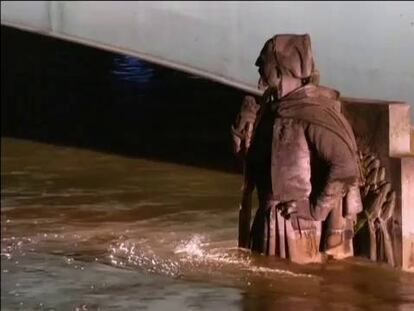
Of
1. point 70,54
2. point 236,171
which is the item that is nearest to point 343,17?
point 236,171

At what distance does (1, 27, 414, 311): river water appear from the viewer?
25.7ft

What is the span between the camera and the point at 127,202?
12719 millimetres

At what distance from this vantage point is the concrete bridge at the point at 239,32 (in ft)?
37.4

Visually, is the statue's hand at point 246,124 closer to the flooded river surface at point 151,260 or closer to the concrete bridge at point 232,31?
the flooded river surface at point 151,260

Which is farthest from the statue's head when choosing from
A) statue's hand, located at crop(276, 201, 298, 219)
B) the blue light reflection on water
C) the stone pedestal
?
the blue light reflection on water

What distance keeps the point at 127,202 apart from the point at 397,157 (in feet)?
16.9

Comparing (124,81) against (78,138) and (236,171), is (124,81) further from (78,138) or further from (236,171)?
(236,171)

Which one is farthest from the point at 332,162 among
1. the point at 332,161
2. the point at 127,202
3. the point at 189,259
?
the point at 127,202

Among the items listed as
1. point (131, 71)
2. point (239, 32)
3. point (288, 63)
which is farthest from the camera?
point (131, 71)

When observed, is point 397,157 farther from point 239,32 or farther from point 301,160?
point 239,32

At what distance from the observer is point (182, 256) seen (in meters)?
9.17

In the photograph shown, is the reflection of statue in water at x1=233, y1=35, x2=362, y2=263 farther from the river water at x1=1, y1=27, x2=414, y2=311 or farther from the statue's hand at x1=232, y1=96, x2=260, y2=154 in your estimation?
the river water at x1=1, y1=27, x2=414, y2=311

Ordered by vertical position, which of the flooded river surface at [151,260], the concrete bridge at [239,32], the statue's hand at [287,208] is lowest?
the flooded river surface at [151,260]

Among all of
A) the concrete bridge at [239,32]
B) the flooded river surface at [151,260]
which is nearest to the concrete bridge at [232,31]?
the concrete bridge at [239,32]
